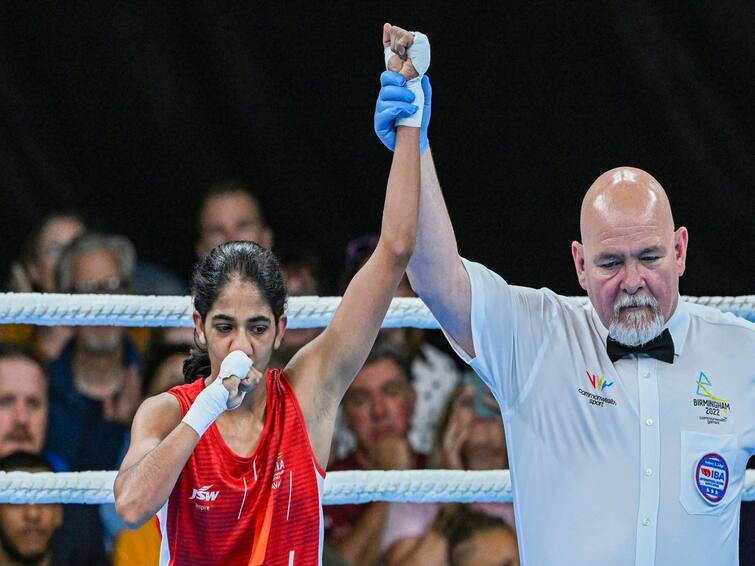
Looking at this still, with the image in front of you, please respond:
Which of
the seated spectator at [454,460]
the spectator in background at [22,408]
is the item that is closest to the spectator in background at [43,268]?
the spectator in background at [22,408]

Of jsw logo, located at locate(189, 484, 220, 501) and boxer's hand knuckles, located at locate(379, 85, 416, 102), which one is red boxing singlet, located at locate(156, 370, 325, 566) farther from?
boxer's hand knuckles, located at locate(379, 85, 416, 102)

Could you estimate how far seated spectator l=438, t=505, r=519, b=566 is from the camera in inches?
115

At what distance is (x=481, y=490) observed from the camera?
2.31 meters

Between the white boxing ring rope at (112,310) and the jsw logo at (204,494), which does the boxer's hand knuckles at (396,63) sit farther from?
the jsw logo at (204,494)

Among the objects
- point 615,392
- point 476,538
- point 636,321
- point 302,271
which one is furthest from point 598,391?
point 302,271

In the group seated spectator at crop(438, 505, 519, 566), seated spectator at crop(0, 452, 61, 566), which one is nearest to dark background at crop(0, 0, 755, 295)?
seated spectator at crop(0, 452, 61, 566)

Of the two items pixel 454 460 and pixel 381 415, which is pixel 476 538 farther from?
pixel 381 415

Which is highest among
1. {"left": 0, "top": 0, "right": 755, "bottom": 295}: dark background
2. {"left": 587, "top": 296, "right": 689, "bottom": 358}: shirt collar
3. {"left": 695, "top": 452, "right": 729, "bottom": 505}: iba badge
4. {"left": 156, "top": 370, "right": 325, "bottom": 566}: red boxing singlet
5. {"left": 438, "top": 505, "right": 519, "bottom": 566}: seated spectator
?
{"left": 0, "top": 0, "right": 755, "bottom": 295}: dark background

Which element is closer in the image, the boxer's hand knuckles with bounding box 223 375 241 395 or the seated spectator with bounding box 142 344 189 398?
the boxer's hand knuckles with bounding box 223 375 241 395

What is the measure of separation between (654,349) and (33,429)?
178cm

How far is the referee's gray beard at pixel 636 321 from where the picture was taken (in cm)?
184

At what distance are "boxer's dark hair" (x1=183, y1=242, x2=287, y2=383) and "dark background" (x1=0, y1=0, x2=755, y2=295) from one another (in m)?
1.39

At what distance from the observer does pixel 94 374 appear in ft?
10.1

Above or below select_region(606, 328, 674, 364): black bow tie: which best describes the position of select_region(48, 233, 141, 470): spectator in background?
above
